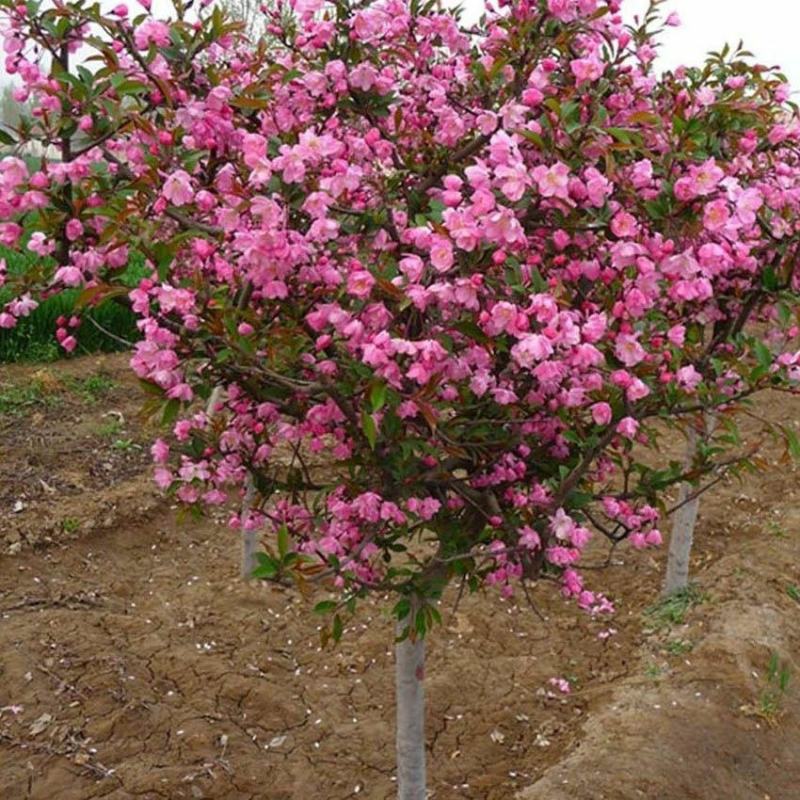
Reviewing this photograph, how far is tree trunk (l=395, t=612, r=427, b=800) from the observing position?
2.83 meters

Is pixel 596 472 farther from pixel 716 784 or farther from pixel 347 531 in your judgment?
pixel 716 784

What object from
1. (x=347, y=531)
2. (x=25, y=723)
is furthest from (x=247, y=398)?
(x=25, y=723)

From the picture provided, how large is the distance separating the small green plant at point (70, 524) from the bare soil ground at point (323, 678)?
2cm

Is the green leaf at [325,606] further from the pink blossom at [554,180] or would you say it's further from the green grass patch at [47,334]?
the green grass patch at [47,334]

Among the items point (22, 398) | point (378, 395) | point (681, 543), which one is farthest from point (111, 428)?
point (378, 395)

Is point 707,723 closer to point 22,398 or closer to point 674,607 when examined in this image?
point 674,607

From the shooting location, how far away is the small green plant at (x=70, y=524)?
508 cm

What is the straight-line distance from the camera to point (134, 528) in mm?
5316

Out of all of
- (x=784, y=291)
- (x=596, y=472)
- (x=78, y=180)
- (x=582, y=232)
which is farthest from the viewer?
(x=596, y=472)

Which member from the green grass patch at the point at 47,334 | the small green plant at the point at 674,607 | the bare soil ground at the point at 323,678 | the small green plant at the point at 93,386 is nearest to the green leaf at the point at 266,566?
the bare soil ground at the point at 323,678

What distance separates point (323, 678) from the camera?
13.6 feet

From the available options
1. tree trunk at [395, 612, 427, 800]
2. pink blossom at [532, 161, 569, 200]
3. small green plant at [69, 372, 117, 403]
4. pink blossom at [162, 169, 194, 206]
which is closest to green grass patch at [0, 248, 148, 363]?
small green plant at [69, 372, 117, 403]

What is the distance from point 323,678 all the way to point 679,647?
1741mm

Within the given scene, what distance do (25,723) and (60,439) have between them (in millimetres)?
2902
